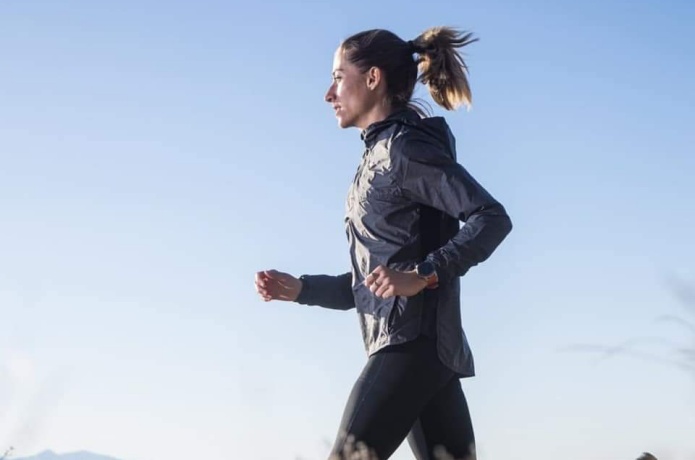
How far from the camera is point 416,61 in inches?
202

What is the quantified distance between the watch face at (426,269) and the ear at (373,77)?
106 centimetres

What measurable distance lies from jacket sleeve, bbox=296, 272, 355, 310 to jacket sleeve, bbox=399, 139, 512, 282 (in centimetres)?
78

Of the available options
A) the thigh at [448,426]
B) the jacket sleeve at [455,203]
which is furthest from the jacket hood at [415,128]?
the thigh at [448,426]

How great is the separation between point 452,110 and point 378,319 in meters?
1.18

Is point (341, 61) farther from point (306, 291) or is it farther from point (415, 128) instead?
point (306, 291)

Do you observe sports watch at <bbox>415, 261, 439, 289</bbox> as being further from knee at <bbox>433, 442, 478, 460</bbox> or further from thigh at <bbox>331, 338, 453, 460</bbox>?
knee at <bbox>433, 442, 478, 460</bbox>

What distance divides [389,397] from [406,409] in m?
0.09

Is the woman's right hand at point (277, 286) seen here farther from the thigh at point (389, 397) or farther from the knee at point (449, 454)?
the knee at point (449, 454)

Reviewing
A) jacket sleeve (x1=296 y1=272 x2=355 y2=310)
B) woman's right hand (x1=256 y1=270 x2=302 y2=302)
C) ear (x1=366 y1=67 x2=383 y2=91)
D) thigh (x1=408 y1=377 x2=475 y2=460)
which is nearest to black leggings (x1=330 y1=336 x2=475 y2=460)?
thigh (x1=408 y1=377 x2=475 y2=460)

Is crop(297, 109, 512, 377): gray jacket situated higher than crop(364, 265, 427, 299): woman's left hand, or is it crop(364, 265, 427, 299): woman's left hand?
crop(297, 109, 512, 377): gray jacket

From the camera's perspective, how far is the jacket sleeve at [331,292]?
16.7 ft

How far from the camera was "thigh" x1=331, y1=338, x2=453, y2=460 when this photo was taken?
13.7 ft

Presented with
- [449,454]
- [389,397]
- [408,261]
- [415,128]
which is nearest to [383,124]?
[415,128]

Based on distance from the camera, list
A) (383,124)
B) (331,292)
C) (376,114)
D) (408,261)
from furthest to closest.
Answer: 1. (331,292)
2. (376,114)
3. (383,124)
4. (408,261)
